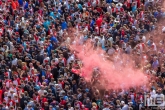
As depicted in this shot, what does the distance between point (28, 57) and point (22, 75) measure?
112cm

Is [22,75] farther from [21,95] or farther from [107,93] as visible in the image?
[107,93]

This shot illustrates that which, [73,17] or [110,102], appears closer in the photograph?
[110,102]

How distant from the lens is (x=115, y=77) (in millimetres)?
23203

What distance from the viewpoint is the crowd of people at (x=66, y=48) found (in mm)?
21422

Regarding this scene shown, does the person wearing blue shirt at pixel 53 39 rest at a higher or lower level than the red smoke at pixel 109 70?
higher

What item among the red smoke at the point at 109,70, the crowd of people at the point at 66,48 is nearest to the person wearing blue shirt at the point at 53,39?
the crowd of people at the point at 66,48

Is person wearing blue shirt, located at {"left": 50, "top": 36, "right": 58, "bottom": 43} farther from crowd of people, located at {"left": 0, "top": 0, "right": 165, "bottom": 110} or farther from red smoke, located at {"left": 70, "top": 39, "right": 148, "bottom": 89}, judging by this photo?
red smoke, located at {"left": 70, "top": 39, "right": 148, "bottom": 89}

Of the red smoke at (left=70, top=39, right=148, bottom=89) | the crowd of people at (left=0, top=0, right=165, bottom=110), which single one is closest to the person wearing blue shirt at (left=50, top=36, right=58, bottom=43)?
the crowd of people at (left=0, top=0, right=165, bottom=110)

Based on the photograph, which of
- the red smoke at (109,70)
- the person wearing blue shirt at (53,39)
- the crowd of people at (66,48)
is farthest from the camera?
the person wearing blue shirt at (53,39)

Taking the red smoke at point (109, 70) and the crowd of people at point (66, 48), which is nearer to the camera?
the crowd of people at point (66, 48)

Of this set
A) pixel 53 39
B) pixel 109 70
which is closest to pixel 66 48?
pixel 53 39

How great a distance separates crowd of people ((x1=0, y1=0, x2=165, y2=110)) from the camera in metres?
21.4

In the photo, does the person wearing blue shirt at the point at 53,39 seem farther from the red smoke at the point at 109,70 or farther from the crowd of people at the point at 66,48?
the red smoke at the point at 109,70

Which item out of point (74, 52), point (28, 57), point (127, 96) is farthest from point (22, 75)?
point (127, 96)
